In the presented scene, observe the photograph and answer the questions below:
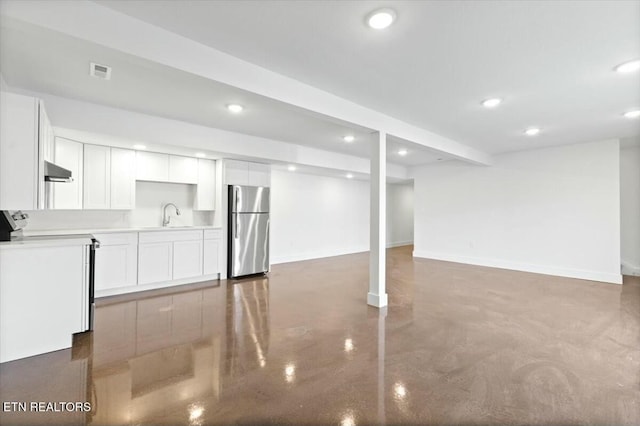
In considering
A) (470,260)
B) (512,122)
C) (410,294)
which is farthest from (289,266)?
(512,122)

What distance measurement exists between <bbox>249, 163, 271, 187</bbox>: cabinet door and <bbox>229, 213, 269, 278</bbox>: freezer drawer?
2.07 ft

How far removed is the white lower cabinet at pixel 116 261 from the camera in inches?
159

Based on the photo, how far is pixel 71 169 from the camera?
3908 millimetres

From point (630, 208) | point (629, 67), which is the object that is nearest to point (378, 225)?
point (629, 67)

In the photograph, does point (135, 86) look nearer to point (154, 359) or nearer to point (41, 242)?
point (41, 242)

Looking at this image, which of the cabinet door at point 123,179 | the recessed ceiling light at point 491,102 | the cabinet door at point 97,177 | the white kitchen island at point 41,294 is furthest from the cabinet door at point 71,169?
the recessed ceiling light at point 491,102

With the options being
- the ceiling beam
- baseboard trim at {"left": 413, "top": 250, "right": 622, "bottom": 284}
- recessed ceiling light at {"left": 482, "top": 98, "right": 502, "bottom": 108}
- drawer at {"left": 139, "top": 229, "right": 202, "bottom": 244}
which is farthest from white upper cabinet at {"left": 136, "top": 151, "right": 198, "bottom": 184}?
baseboard trim at {"left": 413, "top": 250, "right": 622, "bottom": 284}

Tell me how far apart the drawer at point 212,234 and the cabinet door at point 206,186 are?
0.46m

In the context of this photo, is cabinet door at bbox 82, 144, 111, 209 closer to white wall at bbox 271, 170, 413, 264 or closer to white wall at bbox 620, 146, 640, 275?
white wall at bbox 271, 170, 413, 264

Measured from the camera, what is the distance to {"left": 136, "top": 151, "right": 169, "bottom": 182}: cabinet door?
4574 millimetres

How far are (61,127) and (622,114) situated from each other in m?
7.04

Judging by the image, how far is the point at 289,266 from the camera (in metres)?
6.57

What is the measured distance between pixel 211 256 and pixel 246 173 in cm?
168

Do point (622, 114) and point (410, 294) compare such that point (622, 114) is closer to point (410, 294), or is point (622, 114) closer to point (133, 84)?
point (410, 294)
